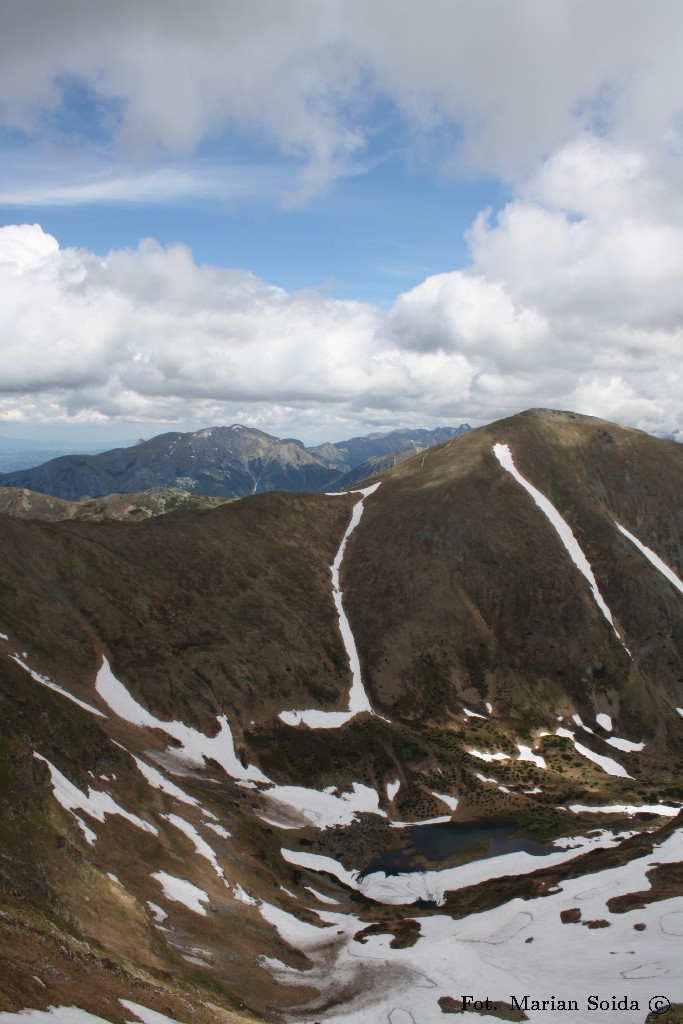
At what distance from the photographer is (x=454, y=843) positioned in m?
81.2

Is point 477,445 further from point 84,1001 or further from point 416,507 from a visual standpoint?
point 84,1001

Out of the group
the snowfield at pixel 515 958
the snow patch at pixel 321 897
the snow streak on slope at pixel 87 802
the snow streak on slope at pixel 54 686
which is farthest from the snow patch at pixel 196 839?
the snow streak on slope at pixel 54 686

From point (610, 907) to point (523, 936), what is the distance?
27.2 ft

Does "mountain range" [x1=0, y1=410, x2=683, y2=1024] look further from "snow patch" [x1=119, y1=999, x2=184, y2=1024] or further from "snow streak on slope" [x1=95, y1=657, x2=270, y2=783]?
"snow streak on slope" [x1=95, y1=657, x2=270, y2=783]

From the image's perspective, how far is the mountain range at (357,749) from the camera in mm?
41906

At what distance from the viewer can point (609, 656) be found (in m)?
131

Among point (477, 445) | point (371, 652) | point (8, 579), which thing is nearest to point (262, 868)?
point (8, 579)

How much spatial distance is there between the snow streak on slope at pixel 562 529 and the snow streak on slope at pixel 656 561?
15915mm

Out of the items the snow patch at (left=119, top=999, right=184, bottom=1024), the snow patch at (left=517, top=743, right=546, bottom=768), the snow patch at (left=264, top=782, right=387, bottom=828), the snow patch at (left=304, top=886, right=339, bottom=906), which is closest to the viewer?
the snow patch at (left=119, top=999, right=184, bottom=1024)

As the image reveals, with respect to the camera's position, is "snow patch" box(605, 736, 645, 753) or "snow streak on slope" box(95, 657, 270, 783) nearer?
"snow streak on slope" box(95, 657, 270, 783)

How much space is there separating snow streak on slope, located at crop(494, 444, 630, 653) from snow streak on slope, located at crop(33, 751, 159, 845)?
386 ft

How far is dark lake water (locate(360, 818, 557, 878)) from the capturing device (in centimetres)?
7594

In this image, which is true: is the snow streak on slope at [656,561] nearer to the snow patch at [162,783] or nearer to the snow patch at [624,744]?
the snow patch at [624,744]

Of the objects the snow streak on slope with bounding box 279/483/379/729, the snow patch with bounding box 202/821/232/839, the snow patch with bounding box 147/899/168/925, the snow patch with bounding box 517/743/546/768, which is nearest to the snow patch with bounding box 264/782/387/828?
the snow streak on slope with bounding box 279/483/379/729
